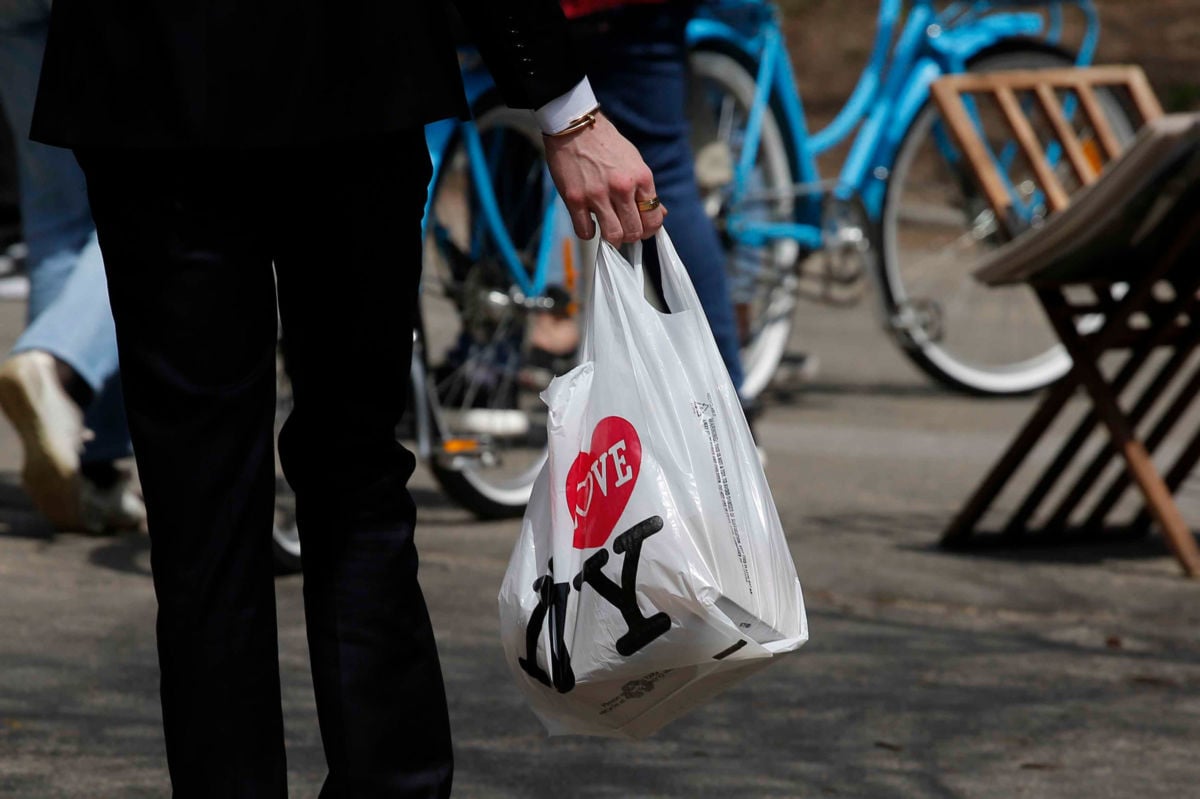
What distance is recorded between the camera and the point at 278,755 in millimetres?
2023

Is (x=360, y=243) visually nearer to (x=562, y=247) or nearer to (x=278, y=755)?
(x=278, y=755)

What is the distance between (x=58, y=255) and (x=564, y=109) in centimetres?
254

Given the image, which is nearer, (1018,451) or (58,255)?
(1018,451)

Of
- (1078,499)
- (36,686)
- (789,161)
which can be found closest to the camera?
(36,686)

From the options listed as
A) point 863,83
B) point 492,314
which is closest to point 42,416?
point 492,314

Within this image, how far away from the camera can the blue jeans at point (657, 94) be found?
400cm

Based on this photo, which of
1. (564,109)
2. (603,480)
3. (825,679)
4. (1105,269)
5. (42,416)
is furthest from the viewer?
(1105,269)

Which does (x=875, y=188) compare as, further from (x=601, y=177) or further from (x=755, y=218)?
(x=601, y=177)

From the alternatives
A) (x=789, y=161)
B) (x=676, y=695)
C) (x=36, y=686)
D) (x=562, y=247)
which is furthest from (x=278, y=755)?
(x=789, y=161)

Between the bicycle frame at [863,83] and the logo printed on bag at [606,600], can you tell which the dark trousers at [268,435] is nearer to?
the logo printed on bag at [606,600]

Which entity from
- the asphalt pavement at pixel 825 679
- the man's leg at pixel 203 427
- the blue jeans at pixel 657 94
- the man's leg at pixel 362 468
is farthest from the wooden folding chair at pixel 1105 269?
the man's leg at pixel 203 427

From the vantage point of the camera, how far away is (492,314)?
4535mm

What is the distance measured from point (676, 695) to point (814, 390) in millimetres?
4634

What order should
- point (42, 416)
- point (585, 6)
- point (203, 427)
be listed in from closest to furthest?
point (203, 427), point (42, 416), point (585, 6)
